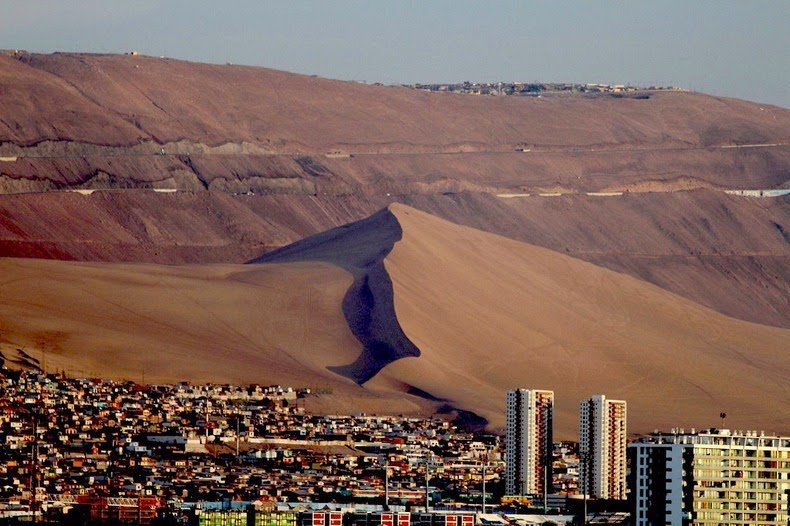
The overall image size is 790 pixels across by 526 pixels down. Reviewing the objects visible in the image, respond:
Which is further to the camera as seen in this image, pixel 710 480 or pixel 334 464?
pixel 334 464

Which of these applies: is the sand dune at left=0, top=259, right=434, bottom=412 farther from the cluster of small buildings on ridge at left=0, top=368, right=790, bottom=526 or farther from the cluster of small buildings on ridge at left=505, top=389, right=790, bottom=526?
the cluster of small buildings on ridge at left=505, top=389, right=790, bottom=526

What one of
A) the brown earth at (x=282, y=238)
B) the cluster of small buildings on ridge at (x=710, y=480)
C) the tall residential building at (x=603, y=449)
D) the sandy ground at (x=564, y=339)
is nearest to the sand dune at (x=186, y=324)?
the sandy ground at (x=564, y=339)

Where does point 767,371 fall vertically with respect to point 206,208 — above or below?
below

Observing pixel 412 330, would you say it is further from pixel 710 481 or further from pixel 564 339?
pixel 710 481

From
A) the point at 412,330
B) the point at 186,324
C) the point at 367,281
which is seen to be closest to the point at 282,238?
the point at 367,281

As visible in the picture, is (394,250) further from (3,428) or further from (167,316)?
(3,428)

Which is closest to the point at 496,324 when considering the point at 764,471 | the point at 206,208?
the point at 206,208

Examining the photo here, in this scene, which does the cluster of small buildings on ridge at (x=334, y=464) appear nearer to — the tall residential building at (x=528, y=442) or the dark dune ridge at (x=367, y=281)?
the tall residential building at (x=528, y=442)
